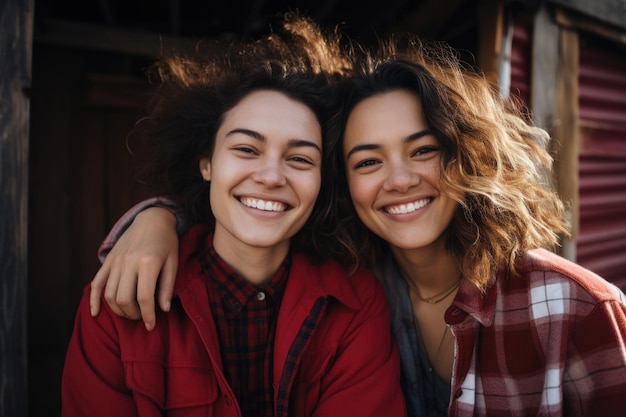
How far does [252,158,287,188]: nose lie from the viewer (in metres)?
1.85

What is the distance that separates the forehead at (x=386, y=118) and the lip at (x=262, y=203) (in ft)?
1.52

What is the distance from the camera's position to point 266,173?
6.11 ft

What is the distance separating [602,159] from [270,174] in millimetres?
3139

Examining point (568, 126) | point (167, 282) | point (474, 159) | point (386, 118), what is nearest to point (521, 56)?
point (568, 126)

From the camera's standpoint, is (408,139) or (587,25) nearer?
(408,139)

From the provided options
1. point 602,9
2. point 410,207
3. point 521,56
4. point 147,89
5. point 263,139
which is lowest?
point 410,207

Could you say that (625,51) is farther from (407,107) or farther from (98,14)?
(98,14)

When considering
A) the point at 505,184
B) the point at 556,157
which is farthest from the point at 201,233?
the point at 556,157

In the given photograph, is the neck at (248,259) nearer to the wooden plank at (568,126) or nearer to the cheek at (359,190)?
the cheek at (359,190)

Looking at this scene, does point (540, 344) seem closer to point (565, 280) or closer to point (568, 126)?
point (565, 280)

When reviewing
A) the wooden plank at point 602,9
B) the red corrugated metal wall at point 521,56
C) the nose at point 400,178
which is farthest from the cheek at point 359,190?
the wooden plank at point 602,9

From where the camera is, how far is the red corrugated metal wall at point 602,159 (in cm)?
353

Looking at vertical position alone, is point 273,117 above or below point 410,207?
above

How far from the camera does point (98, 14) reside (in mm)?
4215
